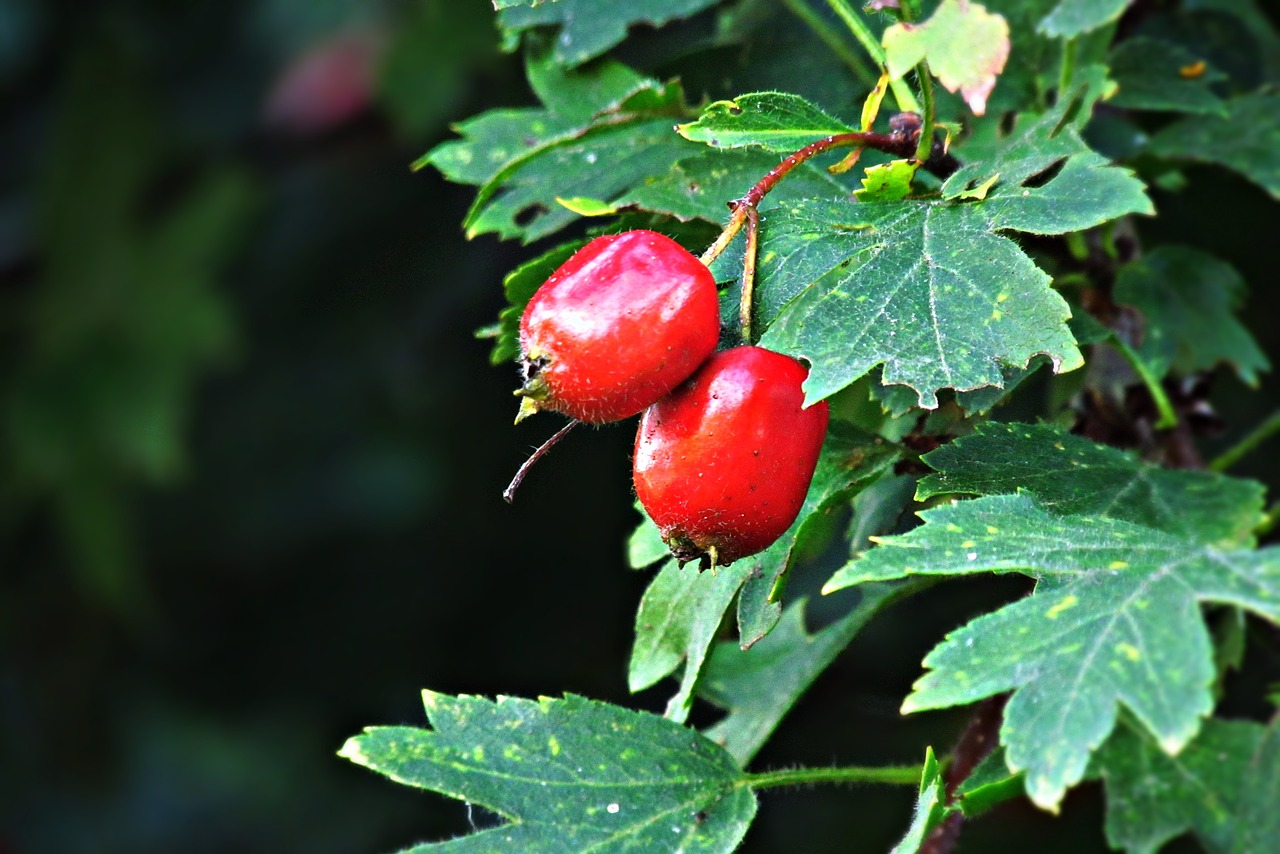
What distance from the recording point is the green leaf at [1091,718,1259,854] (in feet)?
4.74

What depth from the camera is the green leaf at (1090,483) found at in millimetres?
1139

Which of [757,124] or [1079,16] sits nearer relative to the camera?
[757,124]

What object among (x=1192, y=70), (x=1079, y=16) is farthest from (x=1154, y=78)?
(x=1079, y=16)

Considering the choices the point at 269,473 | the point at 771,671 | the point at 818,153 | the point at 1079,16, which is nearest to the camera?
the point at 818,153

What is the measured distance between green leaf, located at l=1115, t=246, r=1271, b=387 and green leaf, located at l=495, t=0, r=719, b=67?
0.58 meters

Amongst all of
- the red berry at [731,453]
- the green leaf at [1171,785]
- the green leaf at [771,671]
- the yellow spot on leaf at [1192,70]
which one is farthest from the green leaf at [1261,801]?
the yellow spot on leaf at [1192,70]

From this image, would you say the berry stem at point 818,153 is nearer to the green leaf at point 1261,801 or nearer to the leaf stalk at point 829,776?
the leaf stalk at point 829,776

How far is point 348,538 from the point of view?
354cm

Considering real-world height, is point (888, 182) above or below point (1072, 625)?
above

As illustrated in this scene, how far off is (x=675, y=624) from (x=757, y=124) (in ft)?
1.50

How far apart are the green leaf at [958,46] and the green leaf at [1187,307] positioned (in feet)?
1.59

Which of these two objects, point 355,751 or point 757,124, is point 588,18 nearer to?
point 757,124

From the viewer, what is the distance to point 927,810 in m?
1.04

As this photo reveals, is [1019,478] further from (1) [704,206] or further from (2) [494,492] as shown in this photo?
(2) [494,492]
